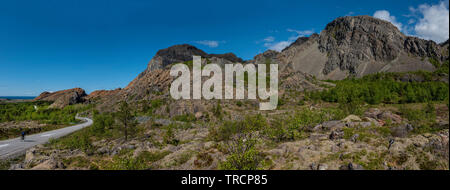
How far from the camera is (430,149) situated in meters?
16.5

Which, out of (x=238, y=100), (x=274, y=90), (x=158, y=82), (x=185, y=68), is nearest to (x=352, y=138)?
(x=238, y=100)

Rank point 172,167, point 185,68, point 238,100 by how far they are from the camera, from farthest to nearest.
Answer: point 185,68 < point 238,100 < point 172,167

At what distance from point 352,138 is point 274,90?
95.6m

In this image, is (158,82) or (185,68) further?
(185,68)

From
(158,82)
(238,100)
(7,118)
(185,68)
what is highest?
(185,68)

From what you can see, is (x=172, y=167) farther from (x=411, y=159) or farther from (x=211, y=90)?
(x=211, y=90)

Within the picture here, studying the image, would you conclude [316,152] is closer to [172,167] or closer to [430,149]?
[430,149]

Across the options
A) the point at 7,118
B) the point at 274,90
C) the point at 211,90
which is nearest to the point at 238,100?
the point at 211,90

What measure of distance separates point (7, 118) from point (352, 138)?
366ft

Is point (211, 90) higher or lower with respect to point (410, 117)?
higher

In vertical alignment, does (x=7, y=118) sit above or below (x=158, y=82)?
below

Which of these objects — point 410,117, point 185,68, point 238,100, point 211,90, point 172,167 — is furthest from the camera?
point 185,68

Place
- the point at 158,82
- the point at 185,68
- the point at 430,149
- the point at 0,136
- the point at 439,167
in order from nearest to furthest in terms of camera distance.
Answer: the point at 439,167
the point at 430,149
the point at 0,136
the point at 158,82
the point at 185,68

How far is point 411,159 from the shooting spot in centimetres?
1495
